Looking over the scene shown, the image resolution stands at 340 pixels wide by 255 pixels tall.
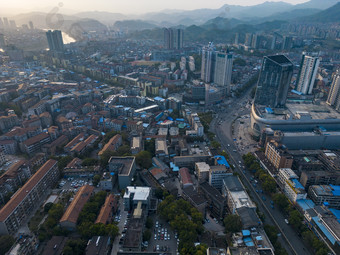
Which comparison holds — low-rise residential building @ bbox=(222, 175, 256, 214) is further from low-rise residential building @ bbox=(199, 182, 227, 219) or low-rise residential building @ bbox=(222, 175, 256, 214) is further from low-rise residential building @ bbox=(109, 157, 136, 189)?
low-rise residential building @ bbox=(109, 157, 136, 189)

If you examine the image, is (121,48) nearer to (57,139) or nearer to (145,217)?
(57,139)

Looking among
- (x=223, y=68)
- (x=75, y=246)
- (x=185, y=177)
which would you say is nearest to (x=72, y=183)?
(x=75, y=246)

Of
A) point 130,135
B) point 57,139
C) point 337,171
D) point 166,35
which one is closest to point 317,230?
point 337,171

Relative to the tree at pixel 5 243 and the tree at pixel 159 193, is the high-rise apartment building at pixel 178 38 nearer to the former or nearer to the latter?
the tree at pixel 159 193

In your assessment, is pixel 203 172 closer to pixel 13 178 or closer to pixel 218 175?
pixel 218 175

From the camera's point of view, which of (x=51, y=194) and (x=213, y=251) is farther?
(x=51, y=194)

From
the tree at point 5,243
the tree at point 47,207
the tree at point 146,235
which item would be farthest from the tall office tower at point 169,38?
the tree at point 5,243

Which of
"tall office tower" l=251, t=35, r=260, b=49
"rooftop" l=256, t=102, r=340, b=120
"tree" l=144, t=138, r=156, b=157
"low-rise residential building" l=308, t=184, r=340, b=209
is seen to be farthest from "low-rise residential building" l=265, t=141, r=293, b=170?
"tall office tower" l=251, t=35, r=260, b=49
